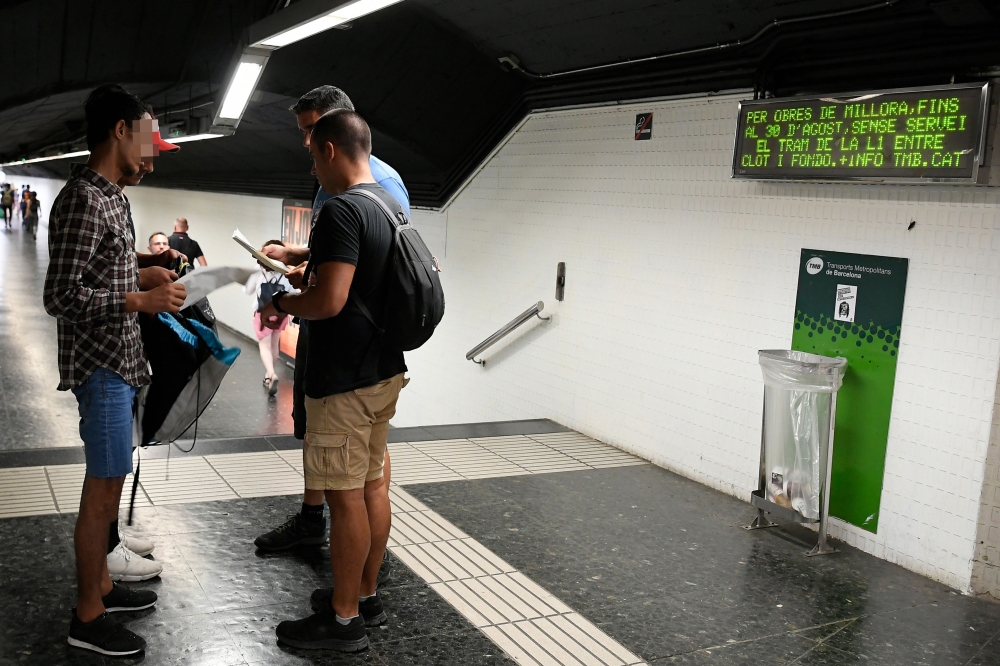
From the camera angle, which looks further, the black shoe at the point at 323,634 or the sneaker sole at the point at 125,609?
the sneaker sole at the point at 125,609

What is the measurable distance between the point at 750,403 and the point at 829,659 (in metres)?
1.93

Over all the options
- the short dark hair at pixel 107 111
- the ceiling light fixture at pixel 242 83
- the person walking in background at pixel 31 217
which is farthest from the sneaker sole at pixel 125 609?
the person walking in background at pixel 31 217

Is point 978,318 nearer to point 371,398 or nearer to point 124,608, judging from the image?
point 371,398

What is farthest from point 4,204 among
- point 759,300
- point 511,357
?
point 759,300

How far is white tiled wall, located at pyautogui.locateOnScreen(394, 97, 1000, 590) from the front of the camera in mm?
3730

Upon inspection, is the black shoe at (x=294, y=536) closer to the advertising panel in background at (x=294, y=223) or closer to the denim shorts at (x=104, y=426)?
the denim shorts at (x=104, y=426)

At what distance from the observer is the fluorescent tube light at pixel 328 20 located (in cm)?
428

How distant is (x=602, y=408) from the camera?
5.79 meters

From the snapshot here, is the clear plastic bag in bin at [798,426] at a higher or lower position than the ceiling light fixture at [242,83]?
lower

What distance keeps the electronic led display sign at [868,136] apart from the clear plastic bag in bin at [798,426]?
0.91 m

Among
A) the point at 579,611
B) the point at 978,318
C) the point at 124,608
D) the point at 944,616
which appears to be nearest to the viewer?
the point at 124,608

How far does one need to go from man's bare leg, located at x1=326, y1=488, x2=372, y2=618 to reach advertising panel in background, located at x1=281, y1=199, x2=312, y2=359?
7942 mm

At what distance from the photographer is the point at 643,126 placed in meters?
5.44

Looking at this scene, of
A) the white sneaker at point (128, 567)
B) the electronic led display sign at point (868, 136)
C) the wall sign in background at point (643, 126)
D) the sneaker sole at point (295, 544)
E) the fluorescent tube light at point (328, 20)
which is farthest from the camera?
the wall sign in background at point (643, 126)
